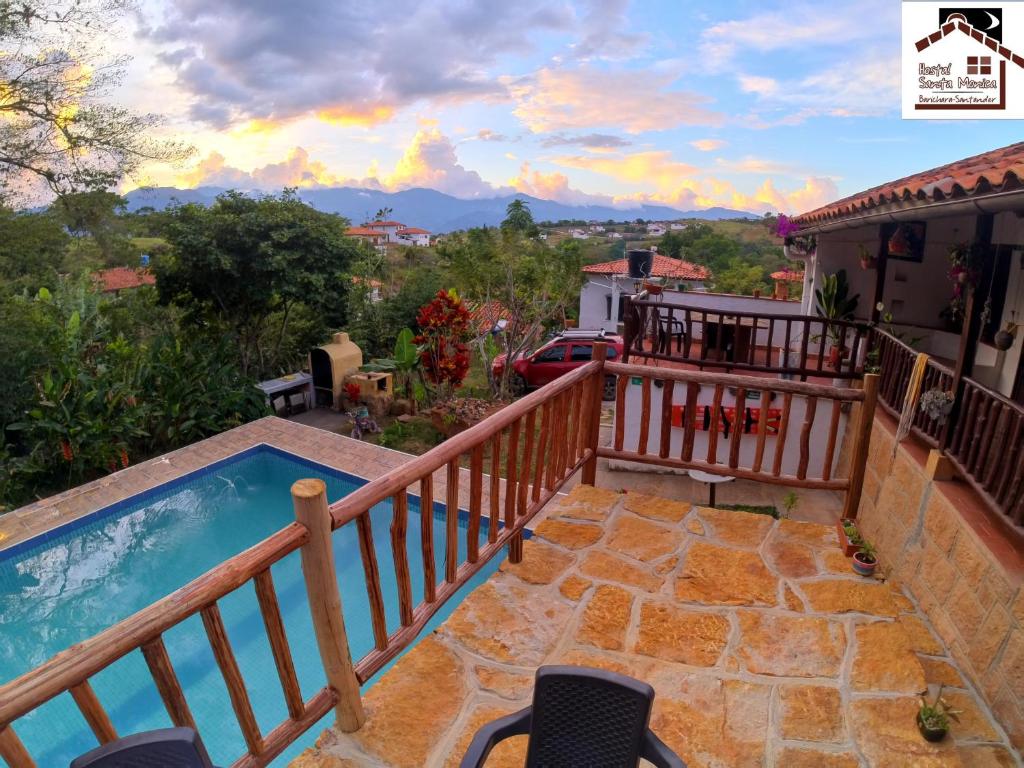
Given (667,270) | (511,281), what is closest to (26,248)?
(511,281)

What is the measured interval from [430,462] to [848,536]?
8.55ft

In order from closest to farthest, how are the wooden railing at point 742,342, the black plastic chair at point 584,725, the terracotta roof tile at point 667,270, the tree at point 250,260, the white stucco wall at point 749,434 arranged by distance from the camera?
the black plastic chair at point 584,725, the wooden railing at point 742,342, the white stucco wall at point 749,434, the tree at point 250,260, the terracotta roof tile at point 667,270

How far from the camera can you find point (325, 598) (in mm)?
1907

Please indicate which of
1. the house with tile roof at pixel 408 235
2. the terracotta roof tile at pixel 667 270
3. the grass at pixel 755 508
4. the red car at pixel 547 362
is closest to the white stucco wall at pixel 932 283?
the grass at pixel 755 508

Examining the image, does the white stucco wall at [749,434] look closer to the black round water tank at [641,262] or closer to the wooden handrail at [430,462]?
the black round water tank at [641,262]

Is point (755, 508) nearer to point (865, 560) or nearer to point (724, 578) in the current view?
point (865, 560)

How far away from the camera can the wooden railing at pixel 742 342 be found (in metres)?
6.52

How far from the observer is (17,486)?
24.3 feet

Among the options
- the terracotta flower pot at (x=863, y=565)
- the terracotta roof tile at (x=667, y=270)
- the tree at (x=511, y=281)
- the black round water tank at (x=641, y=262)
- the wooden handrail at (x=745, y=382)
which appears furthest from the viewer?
the terracotta roof tile at (x=667, y=270)

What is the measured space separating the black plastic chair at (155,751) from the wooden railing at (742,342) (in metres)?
6.22

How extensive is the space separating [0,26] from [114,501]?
8714 millimetres

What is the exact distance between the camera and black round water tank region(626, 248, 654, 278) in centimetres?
1086

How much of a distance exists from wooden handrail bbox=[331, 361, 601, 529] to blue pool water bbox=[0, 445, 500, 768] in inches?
96.2

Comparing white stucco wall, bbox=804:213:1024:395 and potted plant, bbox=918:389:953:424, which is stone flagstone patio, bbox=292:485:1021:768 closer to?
potted plant, bbox=918:389:953:424
